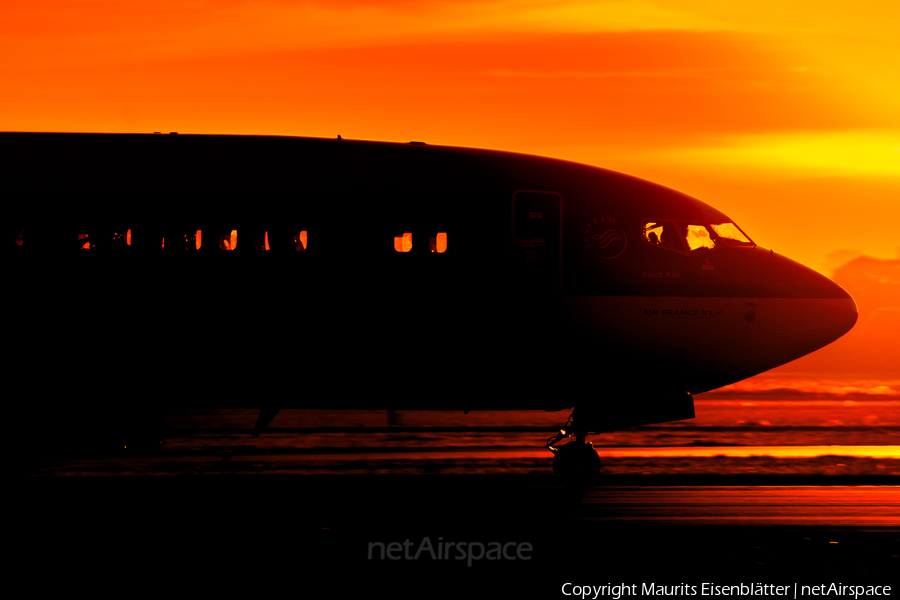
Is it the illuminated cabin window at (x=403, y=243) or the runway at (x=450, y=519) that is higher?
the illuminated cabin window at (x=403, y=243)

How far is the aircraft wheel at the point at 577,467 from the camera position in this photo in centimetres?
1592

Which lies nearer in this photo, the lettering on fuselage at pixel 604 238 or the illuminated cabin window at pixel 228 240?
the illuminated cabin window at pixel 228 240

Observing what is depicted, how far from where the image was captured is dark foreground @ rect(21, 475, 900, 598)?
9859mm

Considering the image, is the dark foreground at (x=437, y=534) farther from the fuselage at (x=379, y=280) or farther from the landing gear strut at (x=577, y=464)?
the fuselage at (x=379, y=280)

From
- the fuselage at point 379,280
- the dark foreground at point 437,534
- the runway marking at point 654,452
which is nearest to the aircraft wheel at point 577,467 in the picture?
the dark foreground at point 437,534

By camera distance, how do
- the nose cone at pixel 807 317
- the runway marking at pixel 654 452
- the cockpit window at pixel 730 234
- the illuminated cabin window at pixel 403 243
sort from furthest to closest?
1. the runway marking at pixel 654 452
2. the cockpit window at pixel 730 234
3. the nose cone at pixel 807 317
4. the illuminated cabin window at pixel 403 243

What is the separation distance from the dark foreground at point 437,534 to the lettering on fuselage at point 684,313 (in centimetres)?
245

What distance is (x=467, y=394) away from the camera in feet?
51.2

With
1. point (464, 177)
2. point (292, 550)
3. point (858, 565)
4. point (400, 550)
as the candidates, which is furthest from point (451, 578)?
point (464, 177)

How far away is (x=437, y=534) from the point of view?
469 inches

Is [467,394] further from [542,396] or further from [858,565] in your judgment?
[858,565]

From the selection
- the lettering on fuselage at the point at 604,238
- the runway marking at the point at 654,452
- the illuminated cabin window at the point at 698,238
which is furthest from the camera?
the runway marking at the point at 654,452

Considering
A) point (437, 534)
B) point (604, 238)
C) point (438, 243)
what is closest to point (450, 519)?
point (437, 534)

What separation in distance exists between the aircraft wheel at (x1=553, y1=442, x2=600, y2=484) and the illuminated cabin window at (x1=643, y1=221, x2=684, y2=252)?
3120 millimetres
